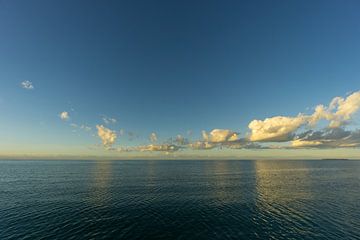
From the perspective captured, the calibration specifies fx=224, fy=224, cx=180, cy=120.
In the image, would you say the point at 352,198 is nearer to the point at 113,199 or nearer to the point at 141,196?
the point at 141,196

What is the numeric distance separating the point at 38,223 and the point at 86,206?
623 inches

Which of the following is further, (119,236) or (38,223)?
(38,223)

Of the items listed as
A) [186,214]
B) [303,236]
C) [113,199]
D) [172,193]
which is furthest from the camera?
[172,193]

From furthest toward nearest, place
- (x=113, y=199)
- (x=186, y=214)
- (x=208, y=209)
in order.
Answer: (x=113, y=199) < (x=208, y=209) < (x=186, y=214)

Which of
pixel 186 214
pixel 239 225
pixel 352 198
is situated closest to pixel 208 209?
pixel 186 214

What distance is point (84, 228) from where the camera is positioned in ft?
144

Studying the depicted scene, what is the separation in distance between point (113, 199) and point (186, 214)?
28317mm

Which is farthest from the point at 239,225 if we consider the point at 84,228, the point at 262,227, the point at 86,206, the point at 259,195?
the point at 86,206

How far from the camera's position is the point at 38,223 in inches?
1826

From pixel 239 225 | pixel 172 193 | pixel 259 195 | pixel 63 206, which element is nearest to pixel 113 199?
pixel 63 206

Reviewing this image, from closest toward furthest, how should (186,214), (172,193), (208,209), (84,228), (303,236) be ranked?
(303,236), (84,228), (186,214), (208,209), (172,193)

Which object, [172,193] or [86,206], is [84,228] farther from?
[172,193]

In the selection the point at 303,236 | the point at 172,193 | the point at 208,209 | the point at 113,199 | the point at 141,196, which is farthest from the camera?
the point at 172,193

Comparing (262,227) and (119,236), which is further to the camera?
(262,227)
